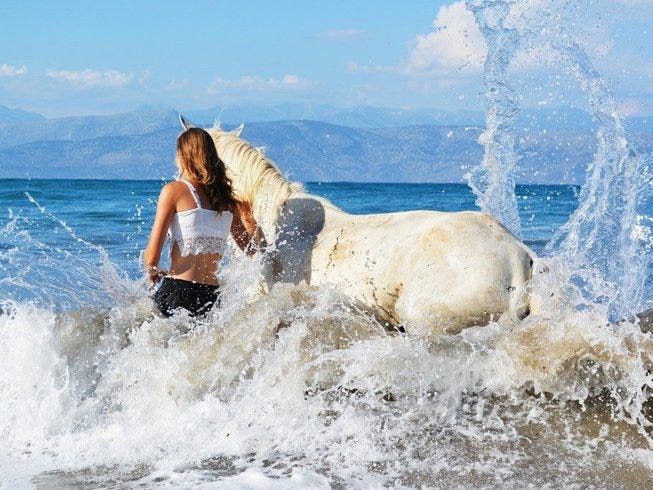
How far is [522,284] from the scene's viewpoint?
521cm

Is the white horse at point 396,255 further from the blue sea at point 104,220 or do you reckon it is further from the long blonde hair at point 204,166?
the blue sea at point 104,220

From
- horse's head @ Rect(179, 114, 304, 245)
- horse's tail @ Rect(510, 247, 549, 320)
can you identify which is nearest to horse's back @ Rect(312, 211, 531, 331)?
horse's tail @ Rect(510, 247, 549, 320)

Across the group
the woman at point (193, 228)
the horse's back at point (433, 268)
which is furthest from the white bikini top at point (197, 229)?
the horse's back at point (433, 268)

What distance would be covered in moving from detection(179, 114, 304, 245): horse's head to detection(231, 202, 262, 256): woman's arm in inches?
5.8

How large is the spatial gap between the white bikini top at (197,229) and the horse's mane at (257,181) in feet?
1.80

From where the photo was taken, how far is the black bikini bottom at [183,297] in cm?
569

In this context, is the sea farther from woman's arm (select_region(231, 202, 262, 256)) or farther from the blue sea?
the blue sea

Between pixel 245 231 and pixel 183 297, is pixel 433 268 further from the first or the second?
pixel 183 297

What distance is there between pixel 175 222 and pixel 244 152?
3.48ft

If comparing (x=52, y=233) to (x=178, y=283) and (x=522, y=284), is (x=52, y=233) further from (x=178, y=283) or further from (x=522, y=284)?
(x=522, y=284)

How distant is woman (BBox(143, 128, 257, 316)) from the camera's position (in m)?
5.62

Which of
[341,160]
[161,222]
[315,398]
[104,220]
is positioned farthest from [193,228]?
[341,160]

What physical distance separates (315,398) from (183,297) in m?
1.39

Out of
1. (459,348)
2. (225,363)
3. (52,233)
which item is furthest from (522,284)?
(52,233)
